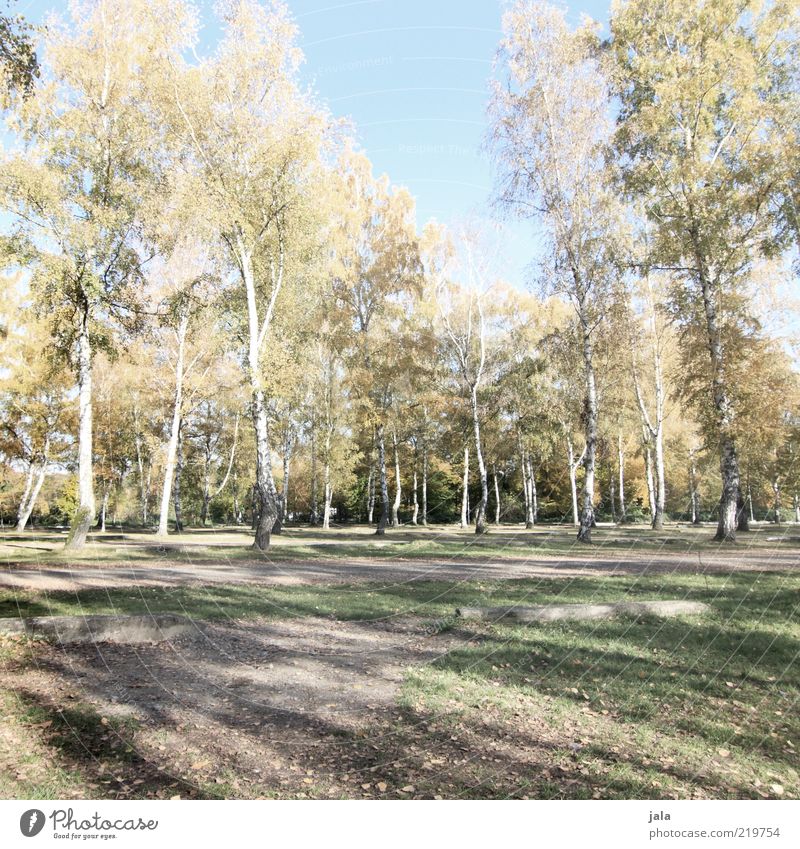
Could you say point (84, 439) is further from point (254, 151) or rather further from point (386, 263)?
point (386, 263)

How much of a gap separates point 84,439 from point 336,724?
4.82 meters

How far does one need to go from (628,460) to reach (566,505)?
6.65 m

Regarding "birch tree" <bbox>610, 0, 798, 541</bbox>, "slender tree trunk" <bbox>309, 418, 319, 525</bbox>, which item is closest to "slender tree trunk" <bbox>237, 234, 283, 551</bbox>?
"birch tree" <bbox>610, 0, 798, 541</bbox>

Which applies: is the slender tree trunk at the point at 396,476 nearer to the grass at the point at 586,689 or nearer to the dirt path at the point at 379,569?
the dirt path at the point at 379,569

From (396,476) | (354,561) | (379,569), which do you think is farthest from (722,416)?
(396,476)

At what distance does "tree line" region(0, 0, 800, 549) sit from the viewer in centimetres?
652

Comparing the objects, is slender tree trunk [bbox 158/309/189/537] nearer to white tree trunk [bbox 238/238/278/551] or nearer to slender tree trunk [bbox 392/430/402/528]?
white tree trunk [bbox 238/238/278/551]

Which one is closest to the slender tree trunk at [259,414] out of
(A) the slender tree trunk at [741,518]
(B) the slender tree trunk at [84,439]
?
(B) the slender tree trunk at [84,439]

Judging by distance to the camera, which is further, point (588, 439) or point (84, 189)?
point (588, 439)

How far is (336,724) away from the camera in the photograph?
3377mm

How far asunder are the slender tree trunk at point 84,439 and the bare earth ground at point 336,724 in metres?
0.49

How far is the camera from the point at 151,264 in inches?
303

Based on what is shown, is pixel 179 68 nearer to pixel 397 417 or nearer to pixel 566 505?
pixel 397 417

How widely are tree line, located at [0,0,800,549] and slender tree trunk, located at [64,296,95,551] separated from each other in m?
0.04
